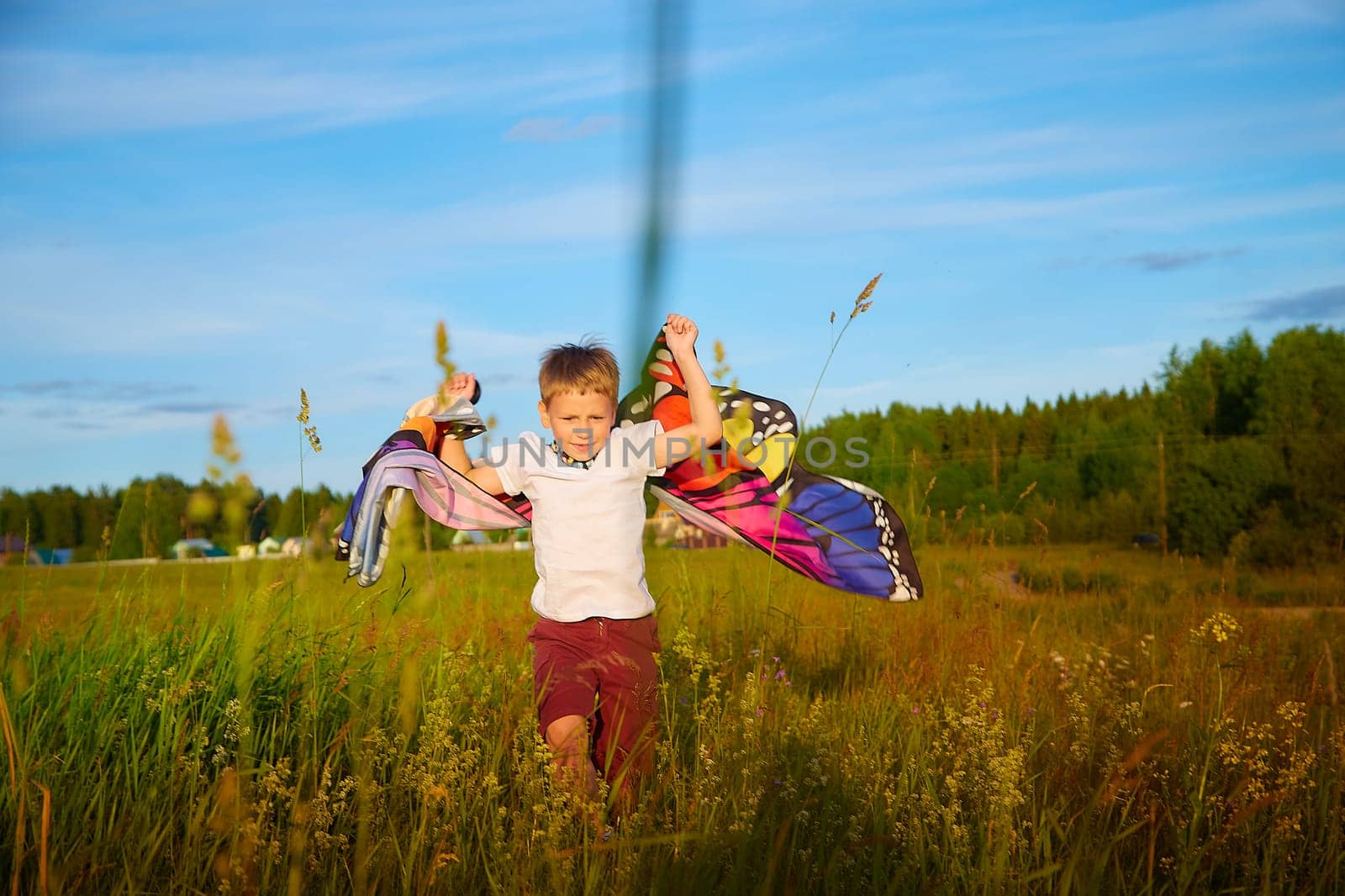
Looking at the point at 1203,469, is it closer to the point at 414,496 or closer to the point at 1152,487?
the point at 1152,487

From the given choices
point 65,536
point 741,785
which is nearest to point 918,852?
point 741,785

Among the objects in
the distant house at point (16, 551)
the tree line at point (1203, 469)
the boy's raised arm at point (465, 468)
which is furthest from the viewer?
the tree line at point (1203, 469)

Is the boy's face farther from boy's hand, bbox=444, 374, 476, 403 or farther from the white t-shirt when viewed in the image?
boy's hand, bbox=444, 374, 476, 403

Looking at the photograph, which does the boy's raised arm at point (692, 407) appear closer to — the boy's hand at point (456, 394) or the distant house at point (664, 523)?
the distant house at point (664, 523)

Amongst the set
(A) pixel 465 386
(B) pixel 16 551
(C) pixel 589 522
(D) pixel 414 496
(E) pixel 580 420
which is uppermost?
(A) pixel 465 386

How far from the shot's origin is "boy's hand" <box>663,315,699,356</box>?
330cm

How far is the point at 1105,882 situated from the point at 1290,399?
1980 cm

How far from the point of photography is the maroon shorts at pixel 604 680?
337 cm

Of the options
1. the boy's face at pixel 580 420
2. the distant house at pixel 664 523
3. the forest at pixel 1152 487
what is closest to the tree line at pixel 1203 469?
the forest at pixel 1152 487

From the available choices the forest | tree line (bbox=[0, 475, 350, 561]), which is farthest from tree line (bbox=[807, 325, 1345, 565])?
tree line (bbox=[0, 475, 350, 561])

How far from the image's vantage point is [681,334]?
131 inches

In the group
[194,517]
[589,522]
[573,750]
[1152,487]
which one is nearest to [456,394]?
[589,522]

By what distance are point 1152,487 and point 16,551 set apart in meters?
23.6

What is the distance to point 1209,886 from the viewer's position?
3055 mm
